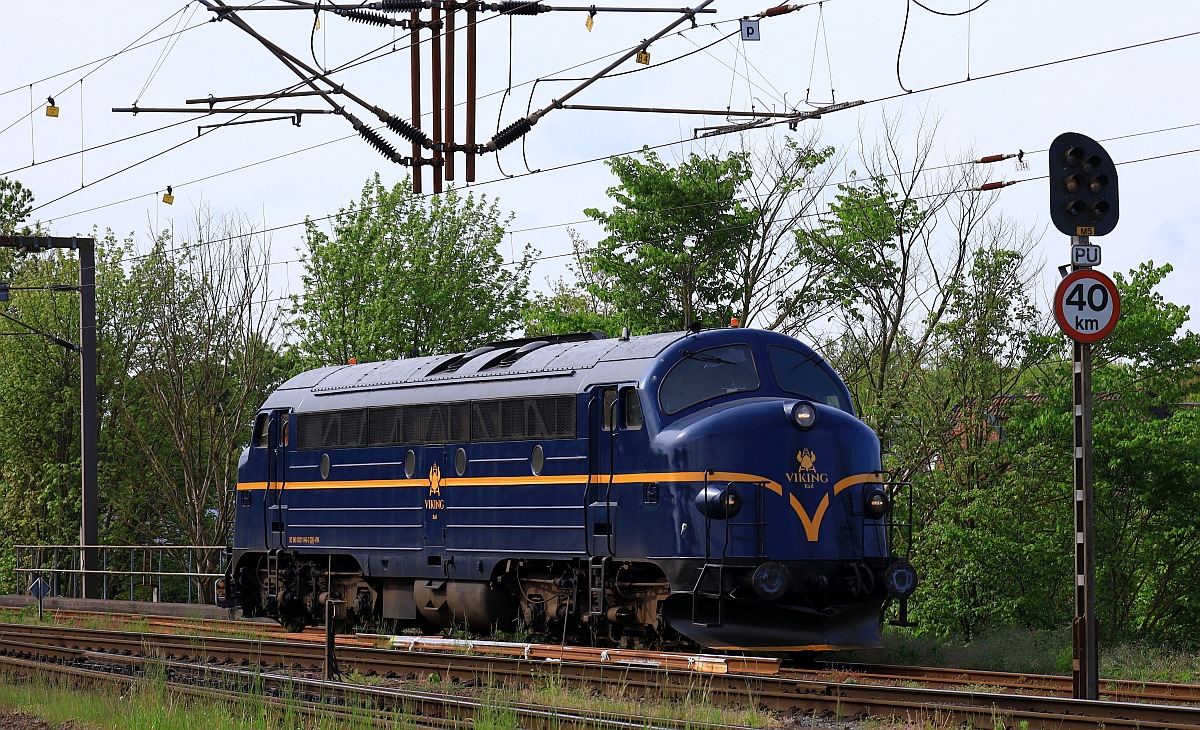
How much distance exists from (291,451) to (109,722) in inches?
361

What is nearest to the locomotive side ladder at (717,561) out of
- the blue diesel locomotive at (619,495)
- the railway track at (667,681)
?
the blue diesel locomotive at (619,495)

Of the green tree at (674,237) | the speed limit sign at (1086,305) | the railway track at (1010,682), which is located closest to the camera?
the speed limit sign at (1086,305)

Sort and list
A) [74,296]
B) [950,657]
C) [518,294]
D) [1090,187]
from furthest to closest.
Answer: [74,296] → [518,294] → [950,657] → [1090,187]

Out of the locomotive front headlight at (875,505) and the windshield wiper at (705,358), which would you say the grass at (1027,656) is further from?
the windshield wiper at (705,358)

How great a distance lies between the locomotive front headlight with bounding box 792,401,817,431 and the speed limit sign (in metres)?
3.96

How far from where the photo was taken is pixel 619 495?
15305 mm

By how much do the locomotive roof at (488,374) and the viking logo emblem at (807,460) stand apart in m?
1.96

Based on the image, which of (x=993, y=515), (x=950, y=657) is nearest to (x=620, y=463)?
(x=950, y=657)

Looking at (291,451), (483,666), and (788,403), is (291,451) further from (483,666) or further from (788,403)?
(788,403)

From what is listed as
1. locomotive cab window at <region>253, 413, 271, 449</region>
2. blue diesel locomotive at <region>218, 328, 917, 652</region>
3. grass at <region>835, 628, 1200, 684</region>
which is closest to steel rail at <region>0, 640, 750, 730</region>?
blue diesel locomotive at <region>218, 328, 917, 652</region>

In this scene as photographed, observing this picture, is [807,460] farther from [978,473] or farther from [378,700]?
[978,473]

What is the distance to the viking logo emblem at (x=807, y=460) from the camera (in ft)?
48.4

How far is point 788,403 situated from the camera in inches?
590

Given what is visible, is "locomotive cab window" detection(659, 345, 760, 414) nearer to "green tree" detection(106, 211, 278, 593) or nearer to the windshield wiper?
the windshield wiper
